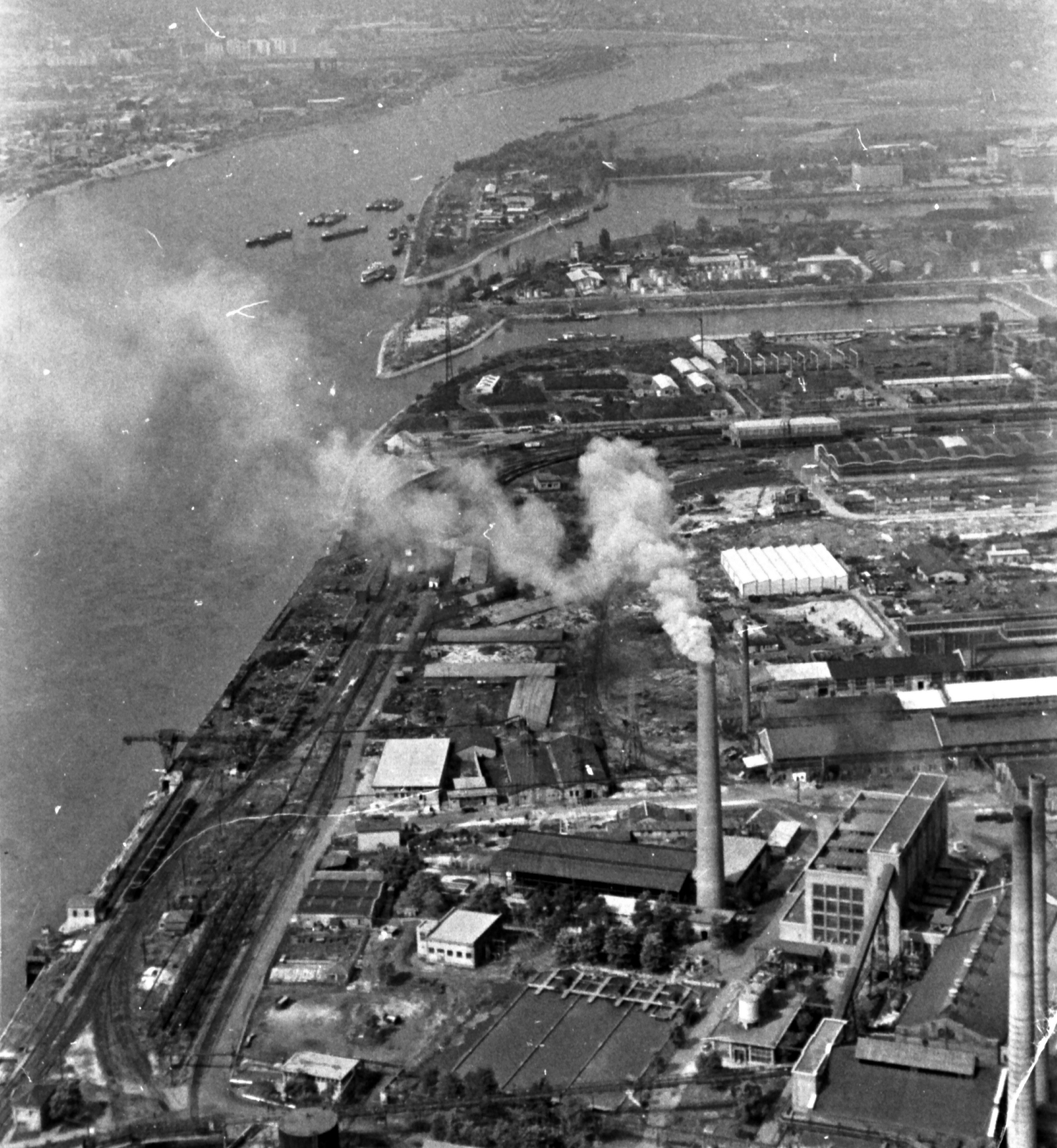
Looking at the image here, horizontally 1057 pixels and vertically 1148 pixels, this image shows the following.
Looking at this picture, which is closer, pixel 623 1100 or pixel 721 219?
pixel 623 1100

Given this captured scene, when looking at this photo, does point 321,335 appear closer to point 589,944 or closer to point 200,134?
point 200,134

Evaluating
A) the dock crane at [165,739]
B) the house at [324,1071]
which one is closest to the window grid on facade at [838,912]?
the house at [324,1071]

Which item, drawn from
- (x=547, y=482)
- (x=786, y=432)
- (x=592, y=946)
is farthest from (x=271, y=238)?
(x=592, y=946)

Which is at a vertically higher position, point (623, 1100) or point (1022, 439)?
point (1022, 439)

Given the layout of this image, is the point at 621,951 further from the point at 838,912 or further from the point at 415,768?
the point at 415,768

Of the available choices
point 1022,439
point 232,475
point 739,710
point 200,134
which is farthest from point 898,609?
point 200,134

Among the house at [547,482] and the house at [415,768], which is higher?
the house at [547,482]

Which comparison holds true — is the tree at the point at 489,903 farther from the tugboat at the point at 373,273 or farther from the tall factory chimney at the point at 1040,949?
the tugboat at the point at 373,273
